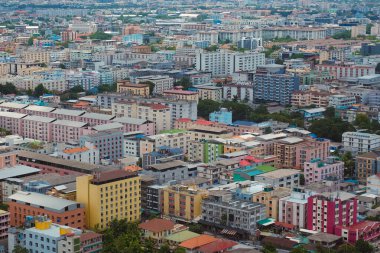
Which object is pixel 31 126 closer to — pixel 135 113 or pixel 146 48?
pixel 135 113

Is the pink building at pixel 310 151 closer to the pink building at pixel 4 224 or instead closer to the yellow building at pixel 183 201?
the yellow building at pixel 183 201

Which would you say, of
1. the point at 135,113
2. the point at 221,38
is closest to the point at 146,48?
the point at 221,38

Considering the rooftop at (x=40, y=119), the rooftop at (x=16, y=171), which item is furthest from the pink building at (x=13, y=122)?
the rooftop at (x=16, y=171)

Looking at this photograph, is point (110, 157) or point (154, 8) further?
point (154, 8)

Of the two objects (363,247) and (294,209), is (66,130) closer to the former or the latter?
(294,209)

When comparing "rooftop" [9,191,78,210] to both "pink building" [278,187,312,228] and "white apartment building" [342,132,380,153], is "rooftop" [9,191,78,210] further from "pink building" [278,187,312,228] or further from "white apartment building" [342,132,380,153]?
"white apartment building" [342,132,380,153]

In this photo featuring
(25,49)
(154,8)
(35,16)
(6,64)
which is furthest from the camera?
(154,8)
